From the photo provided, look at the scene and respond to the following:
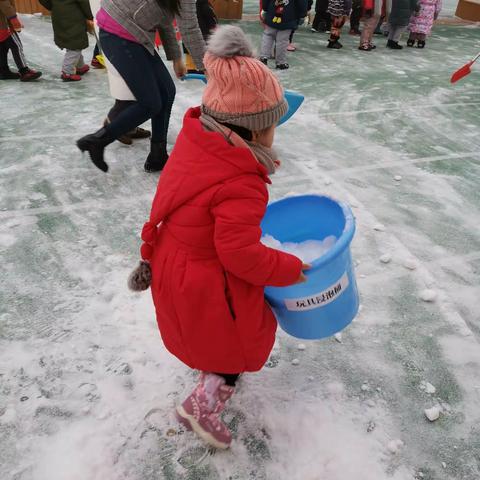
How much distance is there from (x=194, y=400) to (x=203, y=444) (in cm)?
18

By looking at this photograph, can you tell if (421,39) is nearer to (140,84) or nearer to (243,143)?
(140,84)

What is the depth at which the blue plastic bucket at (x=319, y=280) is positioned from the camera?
4.67 feet

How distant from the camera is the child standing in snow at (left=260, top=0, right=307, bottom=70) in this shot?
5.95 meters

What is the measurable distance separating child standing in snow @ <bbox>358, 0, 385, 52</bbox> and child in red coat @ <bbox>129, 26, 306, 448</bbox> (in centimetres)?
693

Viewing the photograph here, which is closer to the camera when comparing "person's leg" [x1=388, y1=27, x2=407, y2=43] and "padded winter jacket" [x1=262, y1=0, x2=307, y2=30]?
"padded winter jacket" [x1=262, y1=0, x2=307, y2=30]

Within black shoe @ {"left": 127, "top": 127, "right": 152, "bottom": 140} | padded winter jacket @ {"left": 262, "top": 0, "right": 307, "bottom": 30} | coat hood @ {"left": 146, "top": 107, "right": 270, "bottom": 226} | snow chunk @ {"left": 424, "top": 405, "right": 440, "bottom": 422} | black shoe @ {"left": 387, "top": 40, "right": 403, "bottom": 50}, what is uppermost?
coat hood @ {"left": 146, "top": 107, "right": 270, "bottom": 226}

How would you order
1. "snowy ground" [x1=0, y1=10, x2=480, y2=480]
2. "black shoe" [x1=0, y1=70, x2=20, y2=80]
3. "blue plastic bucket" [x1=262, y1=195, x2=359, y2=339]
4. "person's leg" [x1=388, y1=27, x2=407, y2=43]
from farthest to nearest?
"person's leg" [x1=388, y1=27, x2=407, y2=43] → "black shoe" [x1=0, y1=70, x2=20, y2=80] → "snowy ground" [x1=0, y1=10, x2=480, y2=480] → "blue plastic bucket" [x1=262, y1=195, x2=359, y2=339]

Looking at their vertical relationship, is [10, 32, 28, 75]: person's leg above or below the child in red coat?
below

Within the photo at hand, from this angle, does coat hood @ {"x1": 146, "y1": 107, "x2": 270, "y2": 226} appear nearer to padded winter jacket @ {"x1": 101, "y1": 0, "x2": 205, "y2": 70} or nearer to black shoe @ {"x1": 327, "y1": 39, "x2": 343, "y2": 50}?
padded winter jacket @ {"x1": 101, "y1": 0, "x2": 205, "y2": 70}

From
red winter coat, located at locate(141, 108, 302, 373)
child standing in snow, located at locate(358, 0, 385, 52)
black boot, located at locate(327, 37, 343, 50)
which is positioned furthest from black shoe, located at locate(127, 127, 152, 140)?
child standing in snow, located at locate(358, 0, 385, 52)

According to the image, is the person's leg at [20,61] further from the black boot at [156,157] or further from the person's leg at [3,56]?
the black boot at [156,157]

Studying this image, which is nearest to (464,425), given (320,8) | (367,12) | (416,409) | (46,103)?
(416,409)

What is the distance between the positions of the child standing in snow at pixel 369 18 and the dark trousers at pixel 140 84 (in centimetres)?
533

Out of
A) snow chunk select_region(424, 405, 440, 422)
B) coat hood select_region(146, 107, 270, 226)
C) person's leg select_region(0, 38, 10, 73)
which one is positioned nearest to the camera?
coat hood select_region(146, 107, 270, 226)
